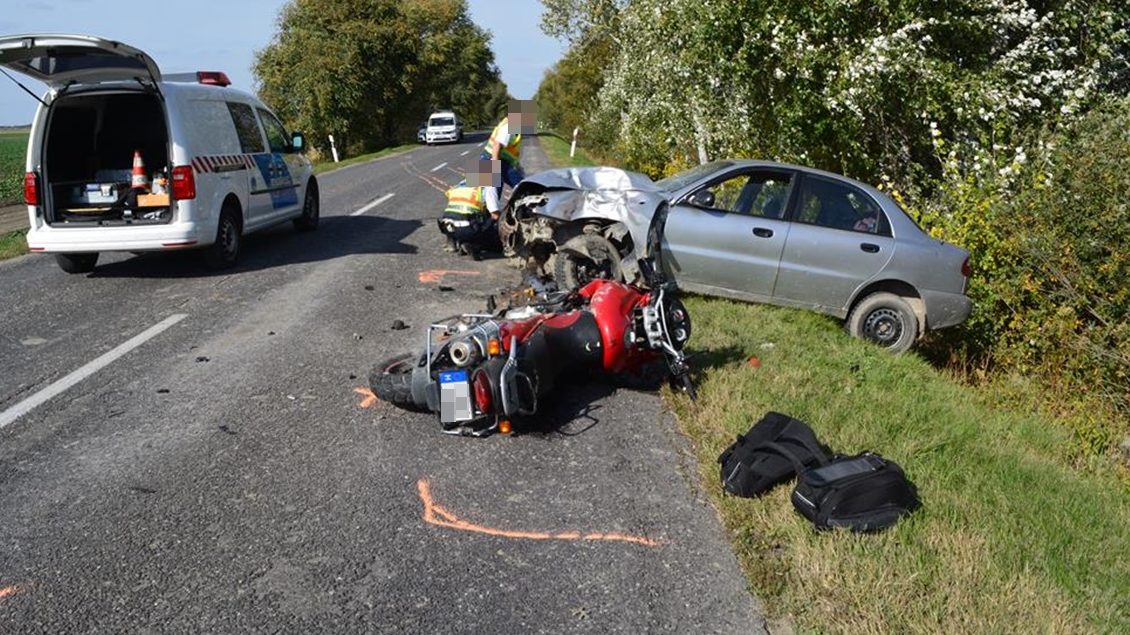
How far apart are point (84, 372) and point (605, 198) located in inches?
185

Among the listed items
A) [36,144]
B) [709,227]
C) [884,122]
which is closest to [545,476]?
[709,227]

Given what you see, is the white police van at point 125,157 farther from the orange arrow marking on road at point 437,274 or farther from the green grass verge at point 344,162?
the green grass verge at point 344,162

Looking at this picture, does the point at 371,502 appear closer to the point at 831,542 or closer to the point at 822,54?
the point at 831,542

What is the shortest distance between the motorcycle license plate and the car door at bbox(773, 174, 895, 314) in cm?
442

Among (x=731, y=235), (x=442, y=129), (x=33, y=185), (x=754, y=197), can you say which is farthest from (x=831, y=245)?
(x=442, y=129)

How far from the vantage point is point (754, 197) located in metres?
8.25

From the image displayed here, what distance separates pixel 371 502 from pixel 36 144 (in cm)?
704

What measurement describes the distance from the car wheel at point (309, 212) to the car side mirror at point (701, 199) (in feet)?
21.0

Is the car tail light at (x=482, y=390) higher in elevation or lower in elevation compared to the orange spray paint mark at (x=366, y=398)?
higher

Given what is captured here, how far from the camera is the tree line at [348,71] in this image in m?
44.4

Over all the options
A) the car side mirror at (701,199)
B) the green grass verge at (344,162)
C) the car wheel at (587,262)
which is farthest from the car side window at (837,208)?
the green grass verge at (344,162)

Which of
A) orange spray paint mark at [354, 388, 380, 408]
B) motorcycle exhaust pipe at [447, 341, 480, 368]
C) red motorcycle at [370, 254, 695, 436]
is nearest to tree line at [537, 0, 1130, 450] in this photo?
red motorcycle at [370, 254, 695, 436]

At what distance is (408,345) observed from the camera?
6.69 meters

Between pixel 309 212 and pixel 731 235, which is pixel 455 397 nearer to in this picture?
pixel 731 235
